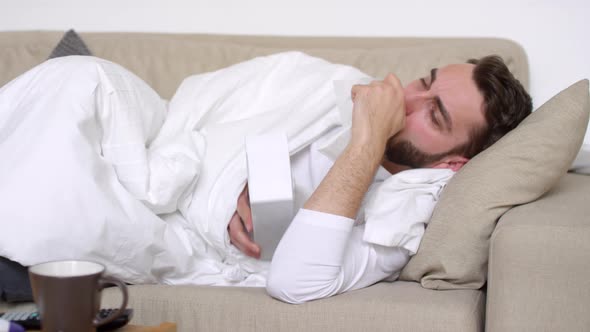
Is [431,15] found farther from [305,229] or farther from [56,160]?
[56,160]

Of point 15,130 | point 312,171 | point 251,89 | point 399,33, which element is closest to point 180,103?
point 251,89

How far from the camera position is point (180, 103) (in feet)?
5.59

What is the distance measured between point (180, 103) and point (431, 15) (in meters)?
0.93

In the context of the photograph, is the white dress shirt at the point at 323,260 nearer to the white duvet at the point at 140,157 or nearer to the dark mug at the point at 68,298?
the white duvet at the point at 140,157

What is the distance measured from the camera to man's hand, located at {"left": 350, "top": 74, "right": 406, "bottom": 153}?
1401mm

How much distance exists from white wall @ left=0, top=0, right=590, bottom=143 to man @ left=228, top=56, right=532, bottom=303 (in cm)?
56

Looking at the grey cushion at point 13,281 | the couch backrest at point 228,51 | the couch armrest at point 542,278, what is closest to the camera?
the couch armrest at point 542,278

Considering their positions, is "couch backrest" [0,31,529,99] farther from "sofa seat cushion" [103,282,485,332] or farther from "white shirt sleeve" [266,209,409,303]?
"sofa seat cushion" [103,282,485,332]

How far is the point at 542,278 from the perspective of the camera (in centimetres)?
107

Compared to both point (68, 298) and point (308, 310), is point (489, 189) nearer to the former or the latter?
point (308, 310)

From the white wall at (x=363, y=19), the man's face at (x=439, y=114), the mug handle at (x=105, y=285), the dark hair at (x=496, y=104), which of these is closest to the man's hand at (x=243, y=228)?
the man's face at (x=439, y=114)

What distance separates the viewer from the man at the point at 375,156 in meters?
1.24

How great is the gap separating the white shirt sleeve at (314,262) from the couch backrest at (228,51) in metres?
0.73

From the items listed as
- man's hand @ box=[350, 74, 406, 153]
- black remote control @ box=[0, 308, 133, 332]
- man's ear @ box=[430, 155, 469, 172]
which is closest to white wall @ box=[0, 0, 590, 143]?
man's ear @ box=[430, 155, 469, 172]
